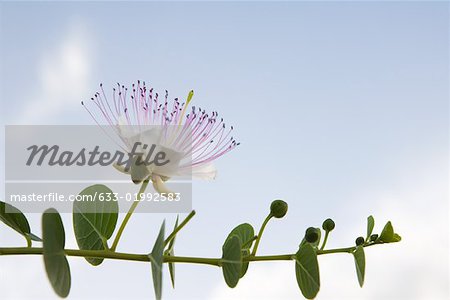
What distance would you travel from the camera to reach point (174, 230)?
1.18 metres

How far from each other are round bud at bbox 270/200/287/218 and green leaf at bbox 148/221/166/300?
417mm

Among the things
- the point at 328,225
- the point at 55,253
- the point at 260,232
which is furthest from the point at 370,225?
the point at 55,253

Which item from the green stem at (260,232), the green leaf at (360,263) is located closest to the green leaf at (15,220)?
the green stem at (260,232)

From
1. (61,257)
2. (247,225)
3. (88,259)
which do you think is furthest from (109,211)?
(247,225)

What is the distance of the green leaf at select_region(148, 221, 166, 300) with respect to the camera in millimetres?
954

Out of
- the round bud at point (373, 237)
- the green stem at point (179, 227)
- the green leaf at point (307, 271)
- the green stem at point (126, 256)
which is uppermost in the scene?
the green stem at point (179, 227)

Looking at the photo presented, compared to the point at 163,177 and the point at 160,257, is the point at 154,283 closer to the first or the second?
the point at 160,257

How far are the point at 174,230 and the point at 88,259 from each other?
0.21 metres

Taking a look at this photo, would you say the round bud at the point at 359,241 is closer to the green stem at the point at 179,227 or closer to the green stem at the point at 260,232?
the green stem at the point at 260,232

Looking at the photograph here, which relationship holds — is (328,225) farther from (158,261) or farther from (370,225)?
(158,261)

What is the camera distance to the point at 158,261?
99cm

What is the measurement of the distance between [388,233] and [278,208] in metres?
0.34

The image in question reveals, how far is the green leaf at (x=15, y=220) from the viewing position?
4.02 ft

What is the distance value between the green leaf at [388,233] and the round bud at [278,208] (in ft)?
1.02
